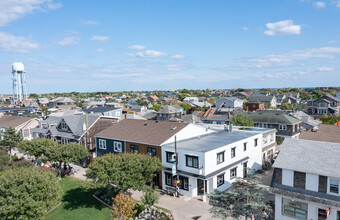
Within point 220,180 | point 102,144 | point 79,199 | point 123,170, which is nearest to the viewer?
point 123,170

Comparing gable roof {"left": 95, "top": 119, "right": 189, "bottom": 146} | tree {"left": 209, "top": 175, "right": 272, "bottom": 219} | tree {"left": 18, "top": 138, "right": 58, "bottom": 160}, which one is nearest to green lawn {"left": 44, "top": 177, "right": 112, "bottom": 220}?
gable roof {"left": 95, "top": 119, "right": 189, "bottom": 146}

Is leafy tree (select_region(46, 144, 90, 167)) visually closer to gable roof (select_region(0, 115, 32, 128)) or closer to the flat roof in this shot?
the flat roof

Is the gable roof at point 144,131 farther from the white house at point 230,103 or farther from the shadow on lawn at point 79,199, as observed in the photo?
the white house at point 230,103

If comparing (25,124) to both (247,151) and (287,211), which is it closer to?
(247,151)

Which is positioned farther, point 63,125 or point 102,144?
point 63,125

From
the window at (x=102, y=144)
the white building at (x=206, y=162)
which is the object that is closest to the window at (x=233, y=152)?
the white building at (x=206, y=162)

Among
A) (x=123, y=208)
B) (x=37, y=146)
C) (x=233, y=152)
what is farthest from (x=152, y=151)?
(x=37, y=146)

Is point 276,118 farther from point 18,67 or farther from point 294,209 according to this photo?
point 18,67
